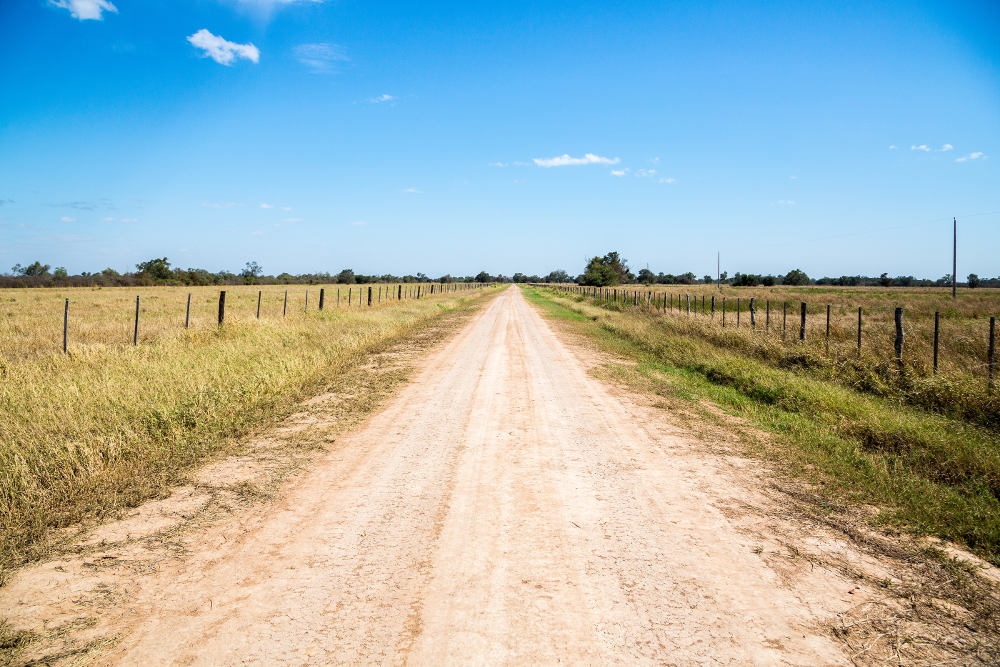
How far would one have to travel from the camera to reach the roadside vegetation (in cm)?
437

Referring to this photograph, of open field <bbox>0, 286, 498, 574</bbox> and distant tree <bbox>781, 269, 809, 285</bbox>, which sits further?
distant tree <bbox>781, 269, 809, 285</bbox>

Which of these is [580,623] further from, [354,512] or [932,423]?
[932,423]

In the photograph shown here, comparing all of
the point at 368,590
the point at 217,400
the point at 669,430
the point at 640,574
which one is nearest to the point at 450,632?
the point at 368,590

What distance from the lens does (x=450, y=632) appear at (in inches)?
105

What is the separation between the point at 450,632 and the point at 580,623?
0.73m

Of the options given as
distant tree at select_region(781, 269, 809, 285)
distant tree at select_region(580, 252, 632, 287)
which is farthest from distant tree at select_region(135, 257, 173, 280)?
distant tree at select_region(781, 269, 809, 285)

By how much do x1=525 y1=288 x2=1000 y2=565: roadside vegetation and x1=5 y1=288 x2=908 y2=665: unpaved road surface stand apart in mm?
1049

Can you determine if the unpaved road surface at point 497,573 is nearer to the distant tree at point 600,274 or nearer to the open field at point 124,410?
the open field at point 124,410

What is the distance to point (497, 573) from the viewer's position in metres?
3.23

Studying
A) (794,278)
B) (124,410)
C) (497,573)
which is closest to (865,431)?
(497,573)

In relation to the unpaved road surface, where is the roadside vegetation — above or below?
above

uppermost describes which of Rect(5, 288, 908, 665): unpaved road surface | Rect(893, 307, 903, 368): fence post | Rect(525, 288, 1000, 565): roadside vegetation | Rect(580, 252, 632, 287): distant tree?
Rect(580, 252, 632, 287): distant tree

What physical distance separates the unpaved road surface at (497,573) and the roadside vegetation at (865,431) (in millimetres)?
1049

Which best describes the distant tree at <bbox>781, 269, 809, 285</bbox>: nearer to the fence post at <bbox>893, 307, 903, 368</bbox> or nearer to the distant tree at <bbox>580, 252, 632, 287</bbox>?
the distant tree at <bbox>580, 252, 632, 287</bbox>
